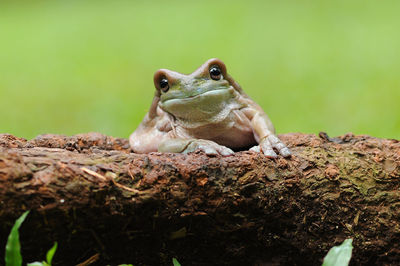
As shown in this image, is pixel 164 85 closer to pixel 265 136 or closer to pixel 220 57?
pixel 265 136

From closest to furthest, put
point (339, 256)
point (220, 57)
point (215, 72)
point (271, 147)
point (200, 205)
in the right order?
point (339, 256) < point (200, 205) < point (271, 147) < point (215, 72) < point (220, 57)

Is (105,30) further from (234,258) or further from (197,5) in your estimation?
(234,258)

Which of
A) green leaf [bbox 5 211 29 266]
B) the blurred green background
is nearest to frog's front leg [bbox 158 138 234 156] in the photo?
green leaf [bbox 5 211 29 266]

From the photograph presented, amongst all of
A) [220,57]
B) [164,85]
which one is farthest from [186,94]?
[220,57]

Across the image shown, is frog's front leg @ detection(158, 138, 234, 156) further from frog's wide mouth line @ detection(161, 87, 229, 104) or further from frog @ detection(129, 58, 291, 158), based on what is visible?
frog's wide mouth line @ detection(161, 87, 229, 104)

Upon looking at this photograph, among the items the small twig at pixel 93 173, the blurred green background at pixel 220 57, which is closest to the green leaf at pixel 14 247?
the small twig at pixel 93 173

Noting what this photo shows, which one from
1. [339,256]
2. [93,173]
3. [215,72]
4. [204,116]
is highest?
[215,72]

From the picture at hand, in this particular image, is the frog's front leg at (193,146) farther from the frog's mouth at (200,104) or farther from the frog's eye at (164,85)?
the frog's eye at (164,85)

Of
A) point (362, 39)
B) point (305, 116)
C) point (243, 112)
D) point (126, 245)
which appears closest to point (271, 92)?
point (305, 116)
